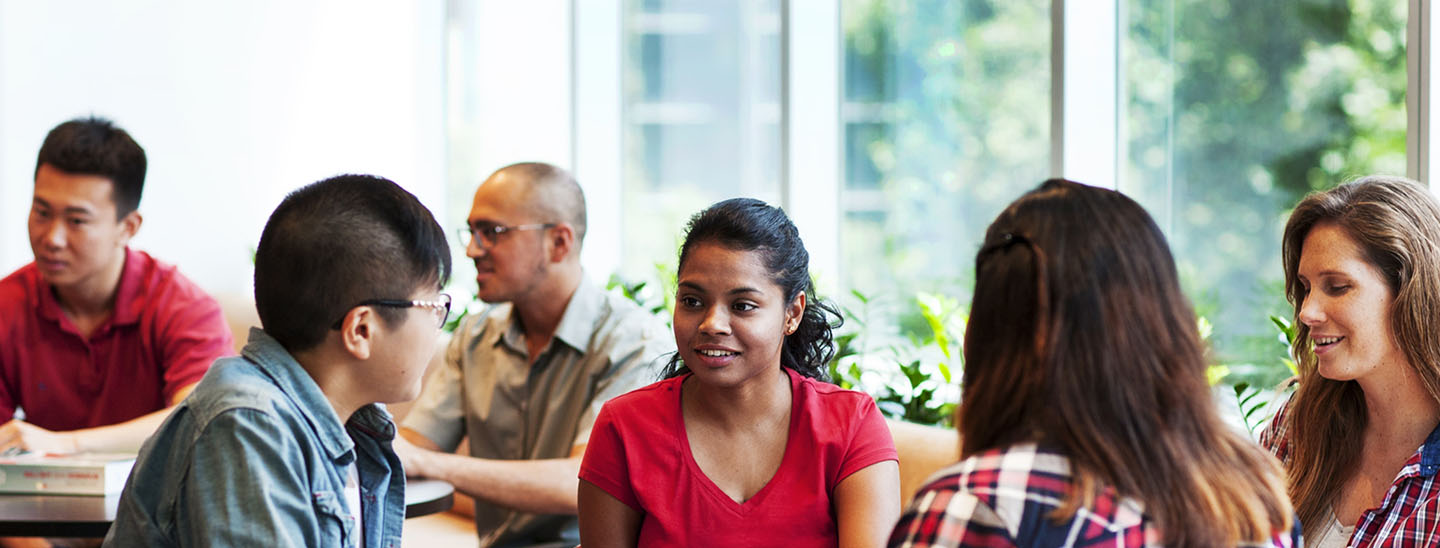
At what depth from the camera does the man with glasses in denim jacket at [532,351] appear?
9.14 ft

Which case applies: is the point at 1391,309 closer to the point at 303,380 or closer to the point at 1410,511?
the point at 1410,511

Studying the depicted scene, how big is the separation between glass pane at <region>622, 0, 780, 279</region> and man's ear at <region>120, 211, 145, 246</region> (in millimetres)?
2291

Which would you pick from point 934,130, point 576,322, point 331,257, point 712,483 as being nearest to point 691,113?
point 934,130

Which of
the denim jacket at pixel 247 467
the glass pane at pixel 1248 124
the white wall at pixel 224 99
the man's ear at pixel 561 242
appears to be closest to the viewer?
the denim jacket at pixel 247 467

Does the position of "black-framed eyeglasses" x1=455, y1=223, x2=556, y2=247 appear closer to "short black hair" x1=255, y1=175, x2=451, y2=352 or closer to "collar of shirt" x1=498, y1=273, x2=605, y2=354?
"collar of shirt" x1=498, y1=273, x2=605, y2=354

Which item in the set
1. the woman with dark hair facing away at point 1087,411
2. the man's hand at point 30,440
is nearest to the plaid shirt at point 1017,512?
the woman with dark hair facing away at point 1087,411

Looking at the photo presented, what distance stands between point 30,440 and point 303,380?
48.9 inches

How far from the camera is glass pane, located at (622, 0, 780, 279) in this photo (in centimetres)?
500

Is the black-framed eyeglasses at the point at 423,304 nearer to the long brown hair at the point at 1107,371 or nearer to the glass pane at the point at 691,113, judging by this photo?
the long brown hair at the point at 1107,371

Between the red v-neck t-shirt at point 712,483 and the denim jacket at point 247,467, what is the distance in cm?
45

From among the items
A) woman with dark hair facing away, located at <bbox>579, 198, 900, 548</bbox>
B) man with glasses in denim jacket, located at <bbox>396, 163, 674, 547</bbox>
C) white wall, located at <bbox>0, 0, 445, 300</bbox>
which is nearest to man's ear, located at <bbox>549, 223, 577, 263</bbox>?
man with glasses in denim jacket, located at <bbox>396, 163, 674, 547</bbox>

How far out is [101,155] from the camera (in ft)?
9.25

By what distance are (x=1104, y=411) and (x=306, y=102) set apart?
16.1 ft

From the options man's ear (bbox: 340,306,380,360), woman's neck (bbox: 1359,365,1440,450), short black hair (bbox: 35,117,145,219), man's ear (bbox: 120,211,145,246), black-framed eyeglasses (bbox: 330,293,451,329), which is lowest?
woman's neck (bbox: 1359,365,1440,450)
